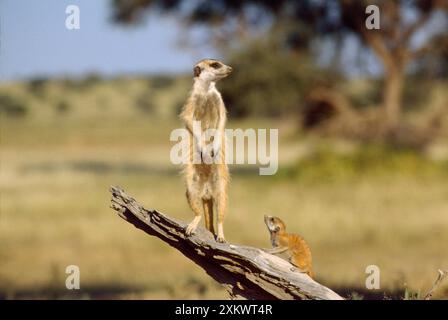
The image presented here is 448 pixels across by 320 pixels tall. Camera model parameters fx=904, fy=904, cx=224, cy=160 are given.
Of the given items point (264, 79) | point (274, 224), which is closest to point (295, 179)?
point (264, 79)

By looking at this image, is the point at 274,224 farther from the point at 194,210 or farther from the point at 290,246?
the point at 194,210

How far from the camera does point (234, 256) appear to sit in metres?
8.09

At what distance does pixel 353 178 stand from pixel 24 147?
4012 cm

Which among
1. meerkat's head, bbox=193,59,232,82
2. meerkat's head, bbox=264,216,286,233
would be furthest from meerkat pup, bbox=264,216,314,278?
meerkat's head, bbox=193,59,232,82

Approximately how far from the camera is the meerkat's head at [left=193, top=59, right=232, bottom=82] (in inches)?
300

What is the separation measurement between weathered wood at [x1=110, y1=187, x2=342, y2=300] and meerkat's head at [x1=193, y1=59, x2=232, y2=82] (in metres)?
1.30

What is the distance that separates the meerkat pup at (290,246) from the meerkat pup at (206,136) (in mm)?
1003

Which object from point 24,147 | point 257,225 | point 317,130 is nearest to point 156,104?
point 24,147

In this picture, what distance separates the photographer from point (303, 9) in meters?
33.4

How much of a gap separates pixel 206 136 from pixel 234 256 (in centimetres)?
121

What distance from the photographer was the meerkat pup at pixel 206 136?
7.54 m

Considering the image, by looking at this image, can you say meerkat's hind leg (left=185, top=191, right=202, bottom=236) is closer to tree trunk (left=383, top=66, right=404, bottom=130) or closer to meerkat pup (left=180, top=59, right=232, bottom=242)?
meerkat pup (left=180, top=59, right=232, bottom=242)

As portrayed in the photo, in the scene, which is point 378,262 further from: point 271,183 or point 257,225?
point 271,183

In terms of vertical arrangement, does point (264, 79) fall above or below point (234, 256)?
above
